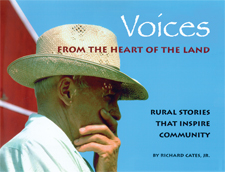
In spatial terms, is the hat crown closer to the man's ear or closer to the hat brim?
the hat brim

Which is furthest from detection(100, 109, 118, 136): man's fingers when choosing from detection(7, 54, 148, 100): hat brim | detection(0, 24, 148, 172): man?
detection(7, 54, 148, 100): hat brim

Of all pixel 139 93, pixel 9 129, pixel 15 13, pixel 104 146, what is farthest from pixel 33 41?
pixel 104 146

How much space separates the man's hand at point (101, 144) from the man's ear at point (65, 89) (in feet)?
0.80

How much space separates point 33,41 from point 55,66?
2.73 metres

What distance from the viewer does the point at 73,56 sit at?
2.87 metres

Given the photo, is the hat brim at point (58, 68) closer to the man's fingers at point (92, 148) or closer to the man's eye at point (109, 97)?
the man's eye at point (109, 97)

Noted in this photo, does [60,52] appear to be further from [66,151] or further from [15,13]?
[15,13]

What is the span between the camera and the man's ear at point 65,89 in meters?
2.91

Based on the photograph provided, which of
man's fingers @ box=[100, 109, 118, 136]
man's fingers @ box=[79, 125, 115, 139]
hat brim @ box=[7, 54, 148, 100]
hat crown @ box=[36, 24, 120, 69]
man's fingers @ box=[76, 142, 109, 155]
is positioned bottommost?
man's fingers @ box=[76, 142, 109, 155]

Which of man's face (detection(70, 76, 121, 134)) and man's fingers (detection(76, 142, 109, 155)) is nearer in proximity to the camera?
man's fingers (detection(76, 142, 109, 155))

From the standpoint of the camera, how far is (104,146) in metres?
2.90

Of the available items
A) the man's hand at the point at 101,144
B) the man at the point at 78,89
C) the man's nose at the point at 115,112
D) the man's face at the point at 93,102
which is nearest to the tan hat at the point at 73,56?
the man at the point at 78,89

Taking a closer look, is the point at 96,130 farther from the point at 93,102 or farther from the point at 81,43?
the point at 81,43

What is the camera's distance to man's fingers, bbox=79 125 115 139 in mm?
2879
